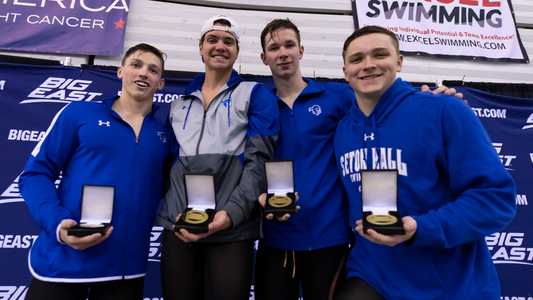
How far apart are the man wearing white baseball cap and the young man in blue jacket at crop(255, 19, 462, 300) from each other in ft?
0.66

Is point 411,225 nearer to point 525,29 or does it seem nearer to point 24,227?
point 24,227

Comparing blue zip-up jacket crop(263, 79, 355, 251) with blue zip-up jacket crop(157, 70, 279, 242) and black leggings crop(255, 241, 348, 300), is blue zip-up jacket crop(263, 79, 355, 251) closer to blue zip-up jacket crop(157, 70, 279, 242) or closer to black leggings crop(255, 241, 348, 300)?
black leggings crop(255, 241, 348, 300)

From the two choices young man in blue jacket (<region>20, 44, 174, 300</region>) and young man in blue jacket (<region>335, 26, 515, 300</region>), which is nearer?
young man in blue jacket (<region>335, 26, 515, 300</region>)

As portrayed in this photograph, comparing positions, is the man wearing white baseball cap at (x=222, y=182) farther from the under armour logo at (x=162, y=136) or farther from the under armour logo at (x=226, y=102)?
the under armour logo at (x=162, y=136)

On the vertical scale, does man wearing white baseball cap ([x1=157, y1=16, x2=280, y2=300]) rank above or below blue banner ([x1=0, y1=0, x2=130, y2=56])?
below

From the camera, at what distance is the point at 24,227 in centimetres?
255

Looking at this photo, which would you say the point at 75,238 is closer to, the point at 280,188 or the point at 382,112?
the point at 280,188

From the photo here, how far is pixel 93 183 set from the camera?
Result: 137cm

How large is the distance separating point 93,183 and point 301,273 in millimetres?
1182

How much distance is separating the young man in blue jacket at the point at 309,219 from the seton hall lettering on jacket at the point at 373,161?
185mm

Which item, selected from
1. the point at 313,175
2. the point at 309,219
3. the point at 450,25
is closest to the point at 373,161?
the point at 313,175

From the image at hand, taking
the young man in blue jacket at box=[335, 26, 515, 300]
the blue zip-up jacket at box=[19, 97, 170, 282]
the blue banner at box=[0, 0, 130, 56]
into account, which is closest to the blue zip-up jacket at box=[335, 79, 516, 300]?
the young man in blue jacket at box=[335, 26, 515, 300]

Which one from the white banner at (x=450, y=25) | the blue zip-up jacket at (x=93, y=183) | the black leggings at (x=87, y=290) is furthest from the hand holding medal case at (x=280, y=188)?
the white banner at (x=450, y=25)

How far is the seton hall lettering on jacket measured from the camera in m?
1.19
